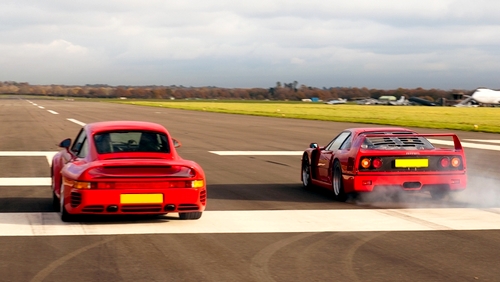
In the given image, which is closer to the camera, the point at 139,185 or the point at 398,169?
the point at 139,185

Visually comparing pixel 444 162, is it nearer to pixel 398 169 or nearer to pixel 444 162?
pixel 444 162

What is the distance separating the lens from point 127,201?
8.78 m

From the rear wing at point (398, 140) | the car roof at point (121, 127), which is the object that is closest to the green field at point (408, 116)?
the rear wing at point (398, 140)

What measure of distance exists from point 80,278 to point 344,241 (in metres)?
2.97

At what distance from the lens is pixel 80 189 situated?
8.79 meters

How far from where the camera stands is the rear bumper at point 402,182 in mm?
10953

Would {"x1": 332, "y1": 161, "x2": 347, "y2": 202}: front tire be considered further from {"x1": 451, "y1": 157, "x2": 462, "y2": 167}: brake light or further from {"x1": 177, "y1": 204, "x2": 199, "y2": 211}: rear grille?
{"x1": 177, "y1": 204, "x2": 199, "y2": 211}: rear grille

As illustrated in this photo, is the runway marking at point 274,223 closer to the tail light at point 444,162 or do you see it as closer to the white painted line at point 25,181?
the tail light at point 444,162

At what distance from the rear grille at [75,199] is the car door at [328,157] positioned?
→ 4528mm

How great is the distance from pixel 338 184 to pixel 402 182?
1.06m

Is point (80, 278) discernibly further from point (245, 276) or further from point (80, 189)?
point (80, 189)

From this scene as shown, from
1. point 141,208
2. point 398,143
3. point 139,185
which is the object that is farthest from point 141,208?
point 398,143

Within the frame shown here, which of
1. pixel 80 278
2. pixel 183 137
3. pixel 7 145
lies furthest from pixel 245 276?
pixel 183 137

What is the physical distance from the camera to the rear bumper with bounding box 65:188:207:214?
28.7 ft
